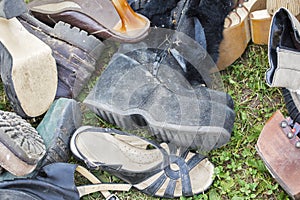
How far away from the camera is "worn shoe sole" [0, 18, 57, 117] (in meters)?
1.71

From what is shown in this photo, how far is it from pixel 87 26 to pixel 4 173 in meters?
0.60

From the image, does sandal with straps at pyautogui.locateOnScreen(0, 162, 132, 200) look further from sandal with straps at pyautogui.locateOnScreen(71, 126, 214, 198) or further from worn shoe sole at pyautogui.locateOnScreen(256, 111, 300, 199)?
worn shoe sole at pyautogui.locateOnScreen(256, 111, 300, 199)

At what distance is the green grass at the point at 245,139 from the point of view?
1590mm

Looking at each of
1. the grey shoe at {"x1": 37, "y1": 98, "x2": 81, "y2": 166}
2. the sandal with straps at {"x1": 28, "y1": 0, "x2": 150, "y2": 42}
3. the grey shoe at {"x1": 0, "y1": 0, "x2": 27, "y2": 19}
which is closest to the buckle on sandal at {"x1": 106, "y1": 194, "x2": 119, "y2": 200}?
the grey shoe at {"x1": 37, "y1": 98, "x2": 81, "y2": 166}

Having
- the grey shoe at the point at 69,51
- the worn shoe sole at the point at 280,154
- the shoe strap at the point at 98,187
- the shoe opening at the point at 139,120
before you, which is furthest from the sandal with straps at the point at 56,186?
the worn shoe sole at the point at 280,154

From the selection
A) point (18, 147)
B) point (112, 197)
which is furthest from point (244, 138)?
point (18, 147)

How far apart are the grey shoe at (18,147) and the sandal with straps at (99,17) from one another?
18.2 inches

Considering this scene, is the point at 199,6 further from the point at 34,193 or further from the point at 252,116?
the point at 34,193

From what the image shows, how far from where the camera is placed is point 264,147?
61.5 inches

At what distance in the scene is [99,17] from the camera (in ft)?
6.29

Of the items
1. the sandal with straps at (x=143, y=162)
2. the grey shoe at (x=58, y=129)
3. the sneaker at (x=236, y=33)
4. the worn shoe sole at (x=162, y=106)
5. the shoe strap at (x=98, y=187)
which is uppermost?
the sneaker at (x=236, y=33)

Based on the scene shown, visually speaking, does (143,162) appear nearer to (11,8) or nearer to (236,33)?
(236,33)

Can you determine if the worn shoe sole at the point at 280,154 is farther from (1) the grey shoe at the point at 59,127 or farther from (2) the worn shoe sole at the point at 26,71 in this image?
(2) the worn shoe sole at the point at 26,71

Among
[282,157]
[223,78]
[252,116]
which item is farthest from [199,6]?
[282,157]
